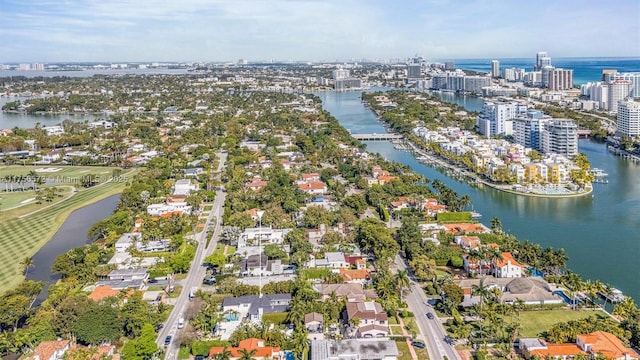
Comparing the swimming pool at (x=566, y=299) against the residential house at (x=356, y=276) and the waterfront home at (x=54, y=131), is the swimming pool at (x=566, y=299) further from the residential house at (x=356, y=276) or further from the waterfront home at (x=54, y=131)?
the waterfront home at (x=54, y=131)

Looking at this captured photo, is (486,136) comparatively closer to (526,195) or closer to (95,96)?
(526,195)

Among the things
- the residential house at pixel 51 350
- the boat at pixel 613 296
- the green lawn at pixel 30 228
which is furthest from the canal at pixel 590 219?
the green lawn at pixel 30 228

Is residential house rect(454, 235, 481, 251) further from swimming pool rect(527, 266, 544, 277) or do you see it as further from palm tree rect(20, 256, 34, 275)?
palm tree rect(20, 256, 34, 275)

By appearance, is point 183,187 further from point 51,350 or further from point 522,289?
point 522,289

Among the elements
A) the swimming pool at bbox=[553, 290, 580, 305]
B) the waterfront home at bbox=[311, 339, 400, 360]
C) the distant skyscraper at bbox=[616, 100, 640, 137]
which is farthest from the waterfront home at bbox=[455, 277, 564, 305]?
the distant skyscraper at bbox=[616, 100, 640, 137]

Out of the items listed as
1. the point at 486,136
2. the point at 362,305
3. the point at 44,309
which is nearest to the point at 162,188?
the point at 44,309

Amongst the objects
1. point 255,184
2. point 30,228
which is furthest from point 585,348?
point 30,228
